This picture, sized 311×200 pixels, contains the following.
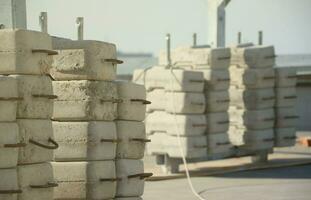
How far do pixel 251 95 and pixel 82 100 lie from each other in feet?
25.8

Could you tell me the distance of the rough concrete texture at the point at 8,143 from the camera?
5.98m

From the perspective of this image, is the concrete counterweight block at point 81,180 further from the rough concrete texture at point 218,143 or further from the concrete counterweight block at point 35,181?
the rough concrete texture at point 218,143

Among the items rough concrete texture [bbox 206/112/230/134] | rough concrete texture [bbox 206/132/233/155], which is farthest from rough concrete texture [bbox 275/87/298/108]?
rough concrete texture [bbox 206/112/230/134]

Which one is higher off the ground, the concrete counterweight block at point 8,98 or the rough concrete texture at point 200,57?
the rough concrete texture at point 200,57

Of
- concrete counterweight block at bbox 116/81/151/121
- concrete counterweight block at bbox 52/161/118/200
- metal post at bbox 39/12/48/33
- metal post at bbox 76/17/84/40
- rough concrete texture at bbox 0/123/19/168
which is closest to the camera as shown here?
rough concrete texture at bbox 0/123/19/168

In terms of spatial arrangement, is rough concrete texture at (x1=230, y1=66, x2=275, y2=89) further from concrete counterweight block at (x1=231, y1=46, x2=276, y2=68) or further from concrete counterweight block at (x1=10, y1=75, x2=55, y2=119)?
concrete counterweight block at (x1=10, y1=75, x2=55, y2=119)

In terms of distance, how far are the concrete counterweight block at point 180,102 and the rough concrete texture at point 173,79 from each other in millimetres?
84

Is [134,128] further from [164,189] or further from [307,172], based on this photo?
[307,172]

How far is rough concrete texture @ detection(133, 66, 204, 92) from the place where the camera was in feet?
43.2

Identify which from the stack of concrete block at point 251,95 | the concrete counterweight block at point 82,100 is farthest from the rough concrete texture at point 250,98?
the concrete counterweight block at point 82,100

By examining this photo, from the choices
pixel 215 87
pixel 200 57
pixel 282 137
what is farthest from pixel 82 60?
pixel 282 137

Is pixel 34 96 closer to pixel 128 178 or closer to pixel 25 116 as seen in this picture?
pixel 25 116

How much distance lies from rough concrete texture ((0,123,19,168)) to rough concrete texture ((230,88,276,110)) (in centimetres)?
941

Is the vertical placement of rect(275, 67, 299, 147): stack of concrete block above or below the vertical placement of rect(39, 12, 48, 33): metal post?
below
